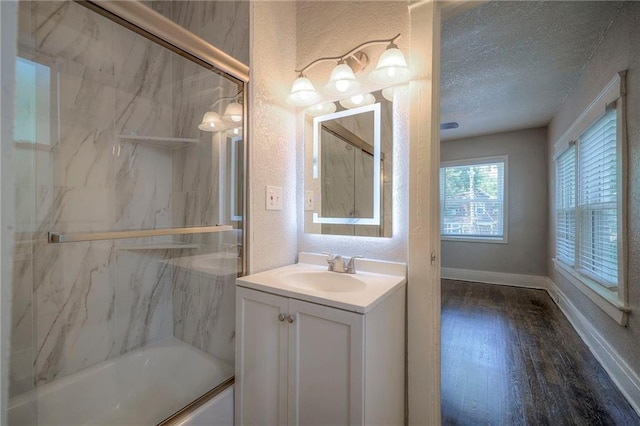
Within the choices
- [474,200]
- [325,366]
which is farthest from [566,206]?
[325,366]

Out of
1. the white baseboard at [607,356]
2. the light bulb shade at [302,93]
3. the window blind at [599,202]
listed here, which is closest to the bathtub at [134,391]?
the light bulb shade at [302,93]

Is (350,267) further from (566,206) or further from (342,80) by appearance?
(566,206)

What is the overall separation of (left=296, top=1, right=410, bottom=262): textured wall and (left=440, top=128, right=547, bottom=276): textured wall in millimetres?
3723

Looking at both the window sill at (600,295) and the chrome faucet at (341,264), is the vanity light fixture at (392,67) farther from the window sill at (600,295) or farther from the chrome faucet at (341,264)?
the window sill at (600,295)

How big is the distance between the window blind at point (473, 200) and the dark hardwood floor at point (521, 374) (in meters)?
1.62

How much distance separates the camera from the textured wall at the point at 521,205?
13.2ft

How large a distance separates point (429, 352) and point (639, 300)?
1480mm

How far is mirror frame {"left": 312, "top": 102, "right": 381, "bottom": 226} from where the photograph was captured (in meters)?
1.44

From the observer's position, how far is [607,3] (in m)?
1.75

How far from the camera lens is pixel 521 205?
414cm

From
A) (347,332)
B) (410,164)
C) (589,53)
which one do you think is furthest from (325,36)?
(589,53)

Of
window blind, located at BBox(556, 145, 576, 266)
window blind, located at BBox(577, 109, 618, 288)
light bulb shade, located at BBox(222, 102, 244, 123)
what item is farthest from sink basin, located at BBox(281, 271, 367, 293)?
window blind, located at BBox(556, 145, 576, 266)

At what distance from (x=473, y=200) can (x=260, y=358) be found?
435cm

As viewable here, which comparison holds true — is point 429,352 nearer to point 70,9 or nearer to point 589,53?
point 70,9
